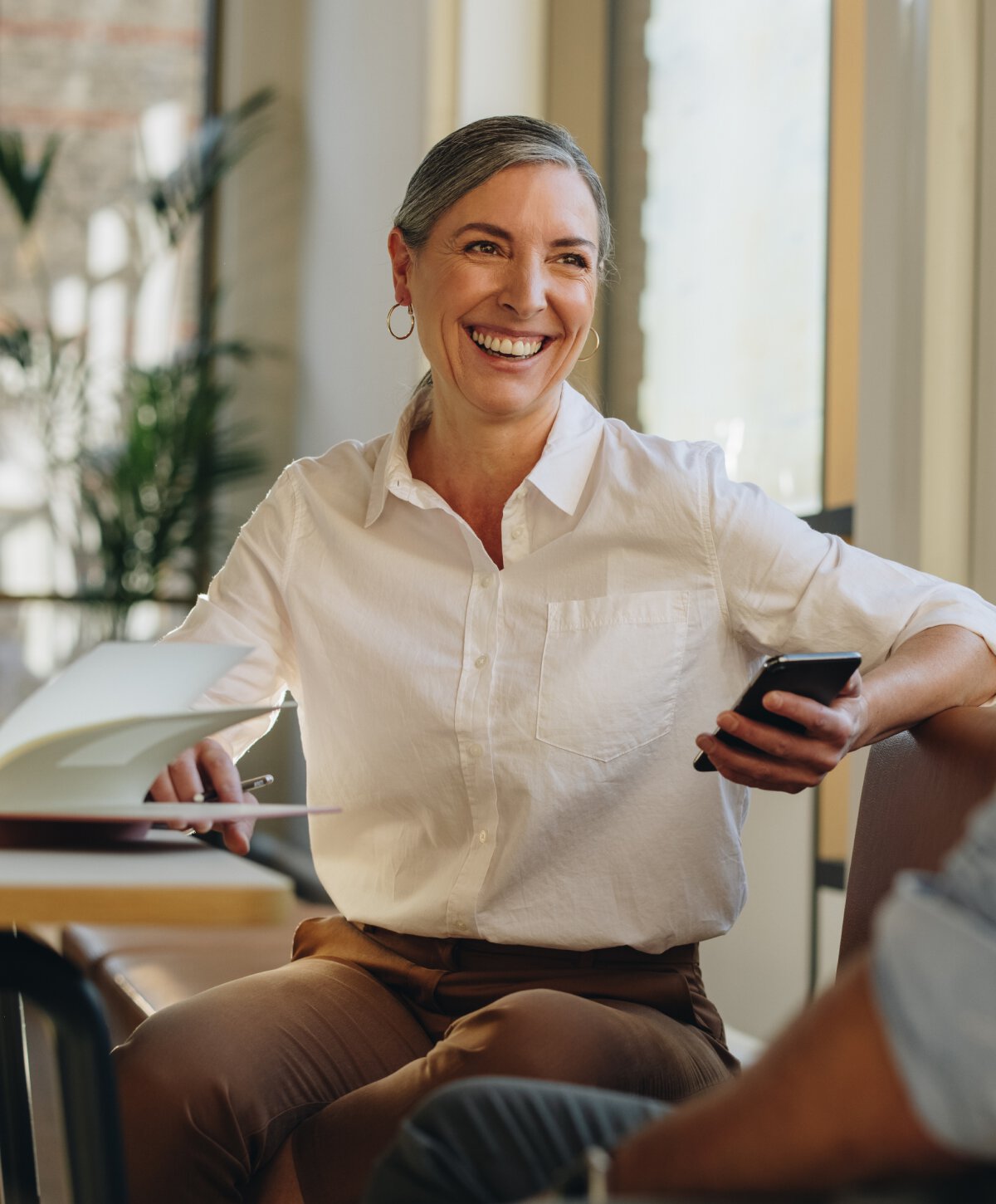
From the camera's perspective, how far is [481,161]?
1.68 metres

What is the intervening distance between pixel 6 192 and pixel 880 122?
11.4 feet

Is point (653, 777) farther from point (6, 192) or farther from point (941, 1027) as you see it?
point (6, 192)

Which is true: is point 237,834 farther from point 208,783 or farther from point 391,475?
point 391,475

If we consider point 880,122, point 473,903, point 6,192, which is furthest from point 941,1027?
point 6,192

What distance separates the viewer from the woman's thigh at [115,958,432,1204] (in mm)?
1287

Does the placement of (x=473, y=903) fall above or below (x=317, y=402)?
below

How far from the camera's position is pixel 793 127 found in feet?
8.85

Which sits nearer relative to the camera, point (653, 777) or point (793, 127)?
point (653, 777)

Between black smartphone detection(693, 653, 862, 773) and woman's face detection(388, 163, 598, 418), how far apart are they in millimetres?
572

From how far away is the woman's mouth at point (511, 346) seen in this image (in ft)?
5.58

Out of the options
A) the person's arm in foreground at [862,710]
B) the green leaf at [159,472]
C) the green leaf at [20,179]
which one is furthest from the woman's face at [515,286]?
the green leaf at [20,179]

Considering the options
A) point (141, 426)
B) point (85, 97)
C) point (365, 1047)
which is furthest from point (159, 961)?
point (85, 97)

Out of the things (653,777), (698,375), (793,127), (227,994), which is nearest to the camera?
(227,994)

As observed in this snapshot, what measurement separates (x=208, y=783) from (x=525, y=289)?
696 mm
